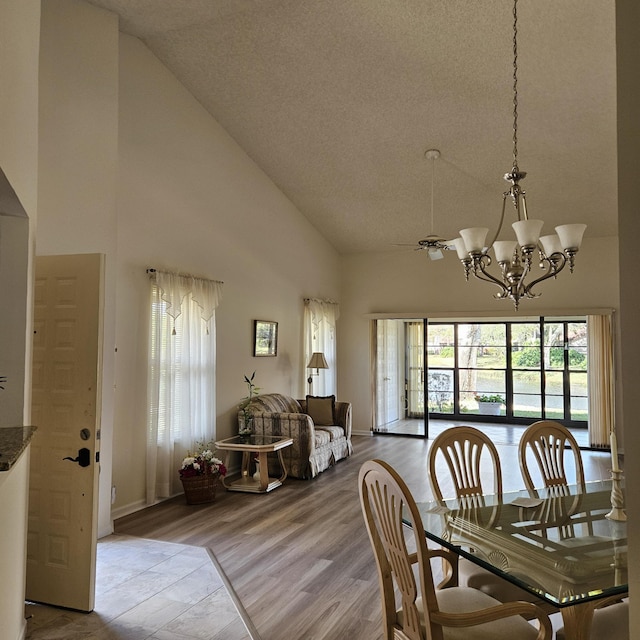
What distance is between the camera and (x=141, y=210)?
5164 millimetres

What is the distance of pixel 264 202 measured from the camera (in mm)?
7289

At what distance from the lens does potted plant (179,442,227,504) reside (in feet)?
16.8

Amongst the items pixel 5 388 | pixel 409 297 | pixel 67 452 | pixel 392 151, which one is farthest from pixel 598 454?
pixel 5 388

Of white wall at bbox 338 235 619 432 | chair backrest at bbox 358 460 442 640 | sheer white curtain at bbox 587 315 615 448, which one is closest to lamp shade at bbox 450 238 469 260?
chair backrest at bbox 358 460 442 640

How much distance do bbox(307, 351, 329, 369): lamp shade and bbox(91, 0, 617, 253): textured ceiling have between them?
2233 mm

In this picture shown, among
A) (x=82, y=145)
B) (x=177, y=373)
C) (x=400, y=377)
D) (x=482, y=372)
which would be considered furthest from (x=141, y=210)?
(x=482, y=372)

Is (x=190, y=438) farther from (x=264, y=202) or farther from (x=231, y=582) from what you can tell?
(x=264, y=202)

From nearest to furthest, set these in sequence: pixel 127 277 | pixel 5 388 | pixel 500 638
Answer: pixel 500 638, pixel 5 388, pixel 127 277

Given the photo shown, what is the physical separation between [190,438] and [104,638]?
2947mm

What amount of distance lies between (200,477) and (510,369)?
7700mm

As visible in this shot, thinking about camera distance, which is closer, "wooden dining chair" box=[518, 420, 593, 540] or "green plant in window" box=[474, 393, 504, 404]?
"wooden dining chair" box=[518, 420, 593, 540]

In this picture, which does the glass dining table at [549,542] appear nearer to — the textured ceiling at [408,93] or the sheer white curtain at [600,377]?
the textured ceiling at [408,93]

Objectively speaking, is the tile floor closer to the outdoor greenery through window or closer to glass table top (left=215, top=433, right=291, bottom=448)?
glass table top (left=215, top=433, right=291, bottom=448)

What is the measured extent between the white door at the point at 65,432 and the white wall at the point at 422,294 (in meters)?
6.57
